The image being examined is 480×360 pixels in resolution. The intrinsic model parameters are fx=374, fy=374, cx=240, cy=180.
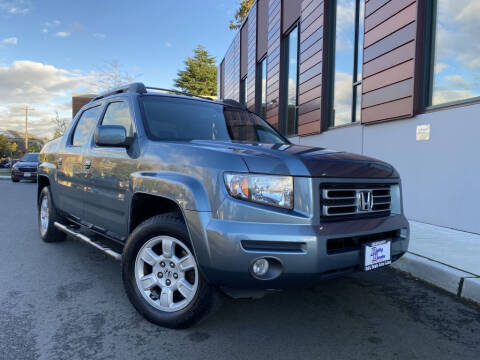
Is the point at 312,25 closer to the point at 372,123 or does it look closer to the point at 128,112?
the point at 372,123

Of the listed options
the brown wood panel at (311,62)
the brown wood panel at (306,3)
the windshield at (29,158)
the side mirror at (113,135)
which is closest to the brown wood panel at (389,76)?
the brown wood panel at (311,62)

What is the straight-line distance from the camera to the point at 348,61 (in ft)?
27.1

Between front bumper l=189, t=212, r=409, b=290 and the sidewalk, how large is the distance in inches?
67.8

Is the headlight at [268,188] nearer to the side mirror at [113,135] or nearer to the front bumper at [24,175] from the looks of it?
the side mirror at [113,135]

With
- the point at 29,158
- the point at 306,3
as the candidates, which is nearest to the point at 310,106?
the point at 306,3

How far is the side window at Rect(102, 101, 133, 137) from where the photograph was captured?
10.8 ft

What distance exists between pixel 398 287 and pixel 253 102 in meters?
12.8

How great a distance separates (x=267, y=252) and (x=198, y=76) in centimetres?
4453

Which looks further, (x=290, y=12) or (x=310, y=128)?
Result: (x=290, y=12)

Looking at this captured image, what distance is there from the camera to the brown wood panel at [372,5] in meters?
6.66

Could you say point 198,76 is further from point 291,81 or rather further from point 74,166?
point 74,166

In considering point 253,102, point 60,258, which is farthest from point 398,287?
point 253,102

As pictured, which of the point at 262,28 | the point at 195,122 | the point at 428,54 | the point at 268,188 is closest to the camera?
the point at 268,188

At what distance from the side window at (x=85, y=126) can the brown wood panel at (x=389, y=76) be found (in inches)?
188
